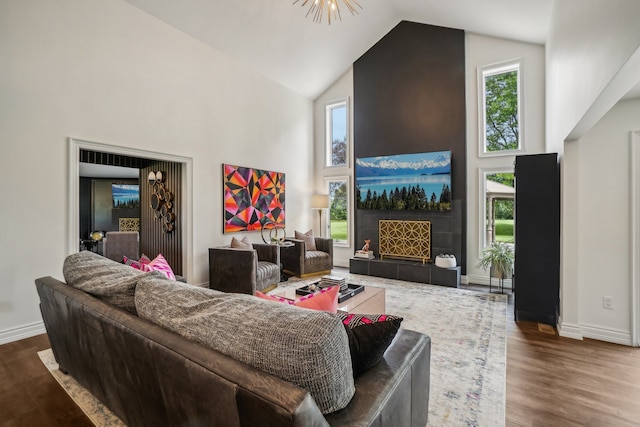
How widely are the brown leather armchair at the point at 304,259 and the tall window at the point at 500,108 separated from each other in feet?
10.5

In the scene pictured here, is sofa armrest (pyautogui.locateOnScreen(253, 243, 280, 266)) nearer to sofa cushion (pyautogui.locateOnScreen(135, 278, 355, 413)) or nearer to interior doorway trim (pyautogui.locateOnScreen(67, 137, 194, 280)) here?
interior doorway trim (pyautogui.locateOnScreen(67, 137, 194, 280))

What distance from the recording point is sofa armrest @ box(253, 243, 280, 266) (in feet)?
15.7

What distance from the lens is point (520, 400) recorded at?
2.04 meters

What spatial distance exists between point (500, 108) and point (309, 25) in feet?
11.3

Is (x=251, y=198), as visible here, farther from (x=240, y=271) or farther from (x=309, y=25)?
(x=309, y=25)

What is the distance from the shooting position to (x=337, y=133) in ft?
22.4

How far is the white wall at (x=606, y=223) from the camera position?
2.88m

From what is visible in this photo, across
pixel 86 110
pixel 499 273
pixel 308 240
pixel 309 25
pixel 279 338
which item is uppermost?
pixel 309 25

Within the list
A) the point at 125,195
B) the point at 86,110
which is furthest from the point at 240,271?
the point at 125,195

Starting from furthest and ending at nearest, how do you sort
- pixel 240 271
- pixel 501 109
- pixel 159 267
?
pixel 501 109
pixel 240 271
pixel 159 267

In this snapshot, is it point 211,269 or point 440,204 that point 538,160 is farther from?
point 211,269

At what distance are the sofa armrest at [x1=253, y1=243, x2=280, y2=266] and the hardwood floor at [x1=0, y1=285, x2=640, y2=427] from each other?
8.85ft

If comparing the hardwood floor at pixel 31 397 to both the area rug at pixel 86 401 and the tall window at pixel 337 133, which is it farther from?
the tall window at pixel 337 133

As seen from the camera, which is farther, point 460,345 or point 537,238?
point 537,238
